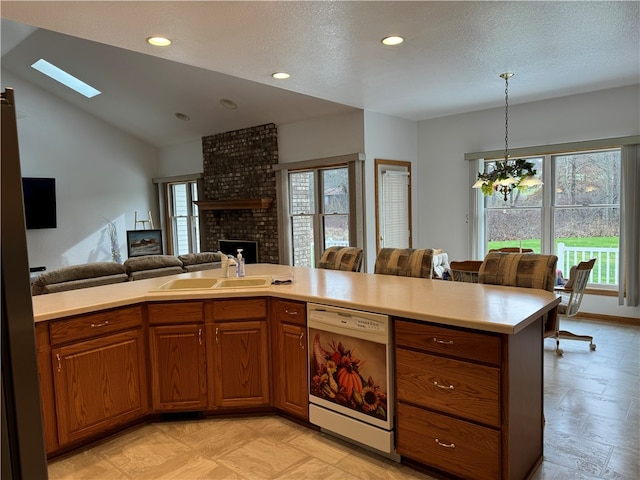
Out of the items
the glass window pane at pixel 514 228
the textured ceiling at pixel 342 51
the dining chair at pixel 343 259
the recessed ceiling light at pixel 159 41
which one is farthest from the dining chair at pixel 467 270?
the recessed ceiling light at pixel 159 41

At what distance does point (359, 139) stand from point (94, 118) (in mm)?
5425

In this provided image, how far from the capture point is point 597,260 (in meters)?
5.45

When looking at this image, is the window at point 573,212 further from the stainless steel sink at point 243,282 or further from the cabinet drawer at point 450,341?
the cabinet drawer at point 450,341

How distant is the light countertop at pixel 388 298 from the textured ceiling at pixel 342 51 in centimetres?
178

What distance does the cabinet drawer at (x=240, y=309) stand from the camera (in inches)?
114

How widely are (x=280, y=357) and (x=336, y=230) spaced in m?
3.63

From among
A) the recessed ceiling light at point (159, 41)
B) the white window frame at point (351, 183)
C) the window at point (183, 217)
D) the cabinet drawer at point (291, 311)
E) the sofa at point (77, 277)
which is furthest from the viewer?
the window at point (183, 217)

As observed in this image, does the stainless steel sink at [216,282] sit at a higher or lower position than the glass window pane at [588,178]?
lower

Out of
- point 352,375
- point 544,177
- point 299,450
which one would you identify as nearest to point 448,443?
point 352,375

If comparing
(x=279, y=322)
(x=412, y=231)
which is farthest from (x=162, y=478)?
(x=412, y=231)

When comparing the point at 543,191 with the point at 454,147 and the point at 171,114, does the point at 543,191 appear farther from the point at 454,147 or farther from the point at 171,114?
the point at 171,114

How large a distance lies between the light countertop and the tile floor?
875mm

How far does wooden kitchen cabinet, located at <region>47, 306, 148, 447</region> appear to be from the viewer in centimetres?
247

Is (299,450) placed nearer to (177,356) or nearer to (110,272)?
(177,356)
